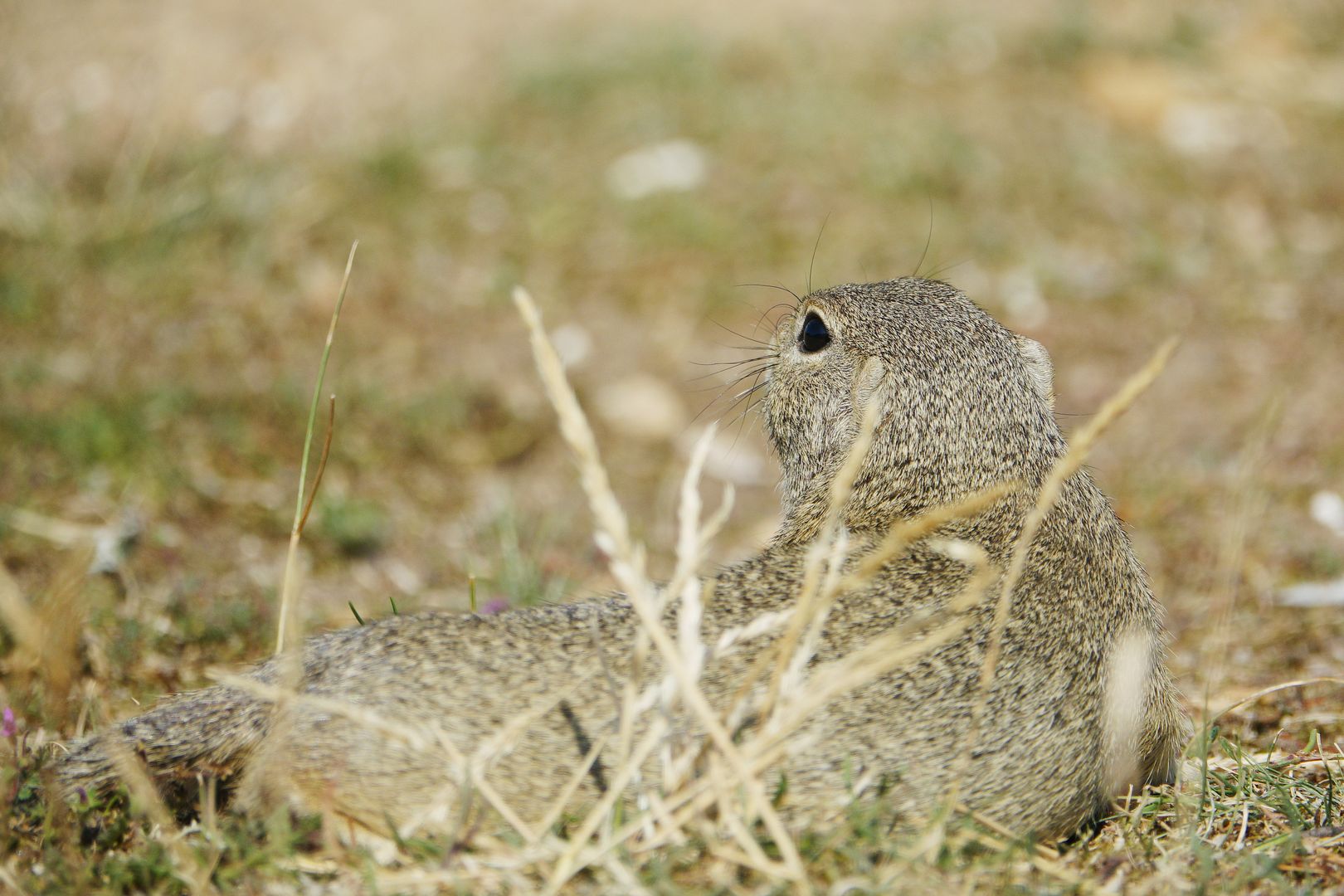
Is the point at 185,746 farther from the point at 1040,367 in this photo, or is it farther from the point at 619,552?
the point at 1040,367

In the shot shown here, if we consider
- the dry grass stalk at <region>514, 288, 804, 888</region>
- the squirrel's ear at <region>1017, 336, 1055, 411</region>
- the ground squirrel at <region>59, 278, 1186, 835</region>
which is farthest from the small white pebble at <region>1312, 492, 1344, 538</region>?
the dry grass stalk at <region>514, 288, 804, 888</region>

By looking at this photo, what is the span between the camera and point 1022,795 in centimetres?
223

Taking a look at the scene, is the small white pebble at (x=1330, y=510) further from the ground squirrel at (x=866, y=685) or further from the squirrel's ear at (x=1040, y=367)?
the ground squirrel at (x=866, y=685)

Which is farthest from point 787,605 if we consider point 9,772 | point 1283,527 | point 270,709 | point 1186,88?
point 1186,88

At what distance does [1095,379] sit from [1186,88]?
313 cm

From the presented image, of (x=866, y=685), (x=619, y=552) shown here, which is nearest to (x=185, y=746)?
(x=619, y=552)

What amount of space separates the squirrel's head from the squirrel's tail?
138 cm

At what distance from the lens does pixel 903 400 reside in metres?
2.97

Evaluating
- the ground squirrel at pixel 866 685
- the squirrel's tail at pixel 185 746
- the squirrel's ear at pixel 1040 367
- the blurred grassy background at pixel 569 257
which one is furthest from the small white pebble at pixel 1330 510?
the squirrel's tail at pixel 185 746

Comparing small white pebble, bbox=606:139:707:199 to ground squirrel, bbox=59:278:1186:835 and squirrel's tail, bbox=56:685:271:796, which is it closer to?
ground squirrel, bbox=59:278:1186:835

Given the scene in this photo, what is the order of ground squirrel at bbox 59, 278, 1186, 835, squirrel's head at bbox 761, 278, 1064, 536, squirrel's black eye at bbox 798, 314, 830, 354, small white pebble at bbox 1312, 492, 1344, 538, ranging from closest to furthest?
1. ground squirrel at bbox 59, 278, 1186, 835
2. squirrel's head at bbox 761, 278, 1064, 536
3. squirrel's black eye at bbox 798, 314, 830, 354
4. small white pebble at bbox 1312, 492, 1344, 538

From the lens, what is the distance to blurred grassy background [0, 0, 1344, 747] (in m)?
4.41

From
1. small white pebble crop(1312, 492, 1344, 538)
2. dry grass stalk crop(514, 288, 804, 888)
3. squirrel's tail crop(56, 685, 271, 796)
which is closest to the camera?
dry grass stalk crop(514, 288, 804, 888)

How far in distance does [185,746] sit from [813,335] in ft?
6.25
